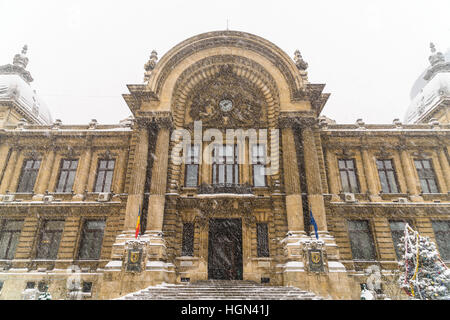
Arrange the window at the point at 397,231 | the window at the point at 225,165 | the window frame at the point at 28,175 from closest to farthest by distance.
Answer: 1. the window at the point at 225,165
2. the window at the point at 397,231
3. the window frame at the point at 28,175

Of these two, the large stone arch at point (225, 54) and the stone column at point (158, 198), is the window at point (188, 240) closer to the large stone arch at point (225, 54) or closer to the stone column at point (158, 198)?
the stone column at point (158, 198)

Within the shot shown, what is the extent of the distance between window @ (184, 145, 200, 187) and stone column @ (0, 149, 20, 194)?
13.8 metres

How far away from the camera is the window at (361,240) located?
774 inches

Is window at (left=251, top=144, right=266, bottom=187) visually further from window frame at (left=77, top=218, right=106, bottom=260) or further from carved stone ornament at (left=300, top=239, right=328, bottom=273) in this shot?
window frame at (left=77, top=218, right=106, bottom=260)

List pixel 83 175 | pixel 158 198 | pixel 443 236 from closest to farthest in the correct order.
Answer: pixel 158 198 → pixel 443 236 → pixel 83 175

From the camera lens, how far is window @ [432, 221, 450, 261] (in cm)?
1971

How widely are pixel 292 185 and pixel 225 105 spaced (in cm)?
785

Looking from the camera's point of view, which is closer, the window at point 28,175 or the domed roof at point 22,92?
the window at point 28,175

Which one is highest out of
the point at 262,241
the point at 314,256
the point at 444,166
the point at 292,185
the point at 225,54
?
the point at 225,54

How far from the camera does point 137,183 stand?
1731cm

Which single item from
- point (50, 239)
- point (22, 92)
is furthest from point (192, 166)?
point (22, 92)

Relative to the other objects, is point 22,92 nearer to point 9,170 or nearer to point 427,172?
point 9,170

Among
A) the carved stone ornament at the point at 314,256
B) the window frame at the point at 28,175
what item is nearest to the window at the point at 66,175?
the window frame at the point at 28,175

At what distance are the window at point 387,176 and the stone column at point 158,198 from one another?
52.0 ft
